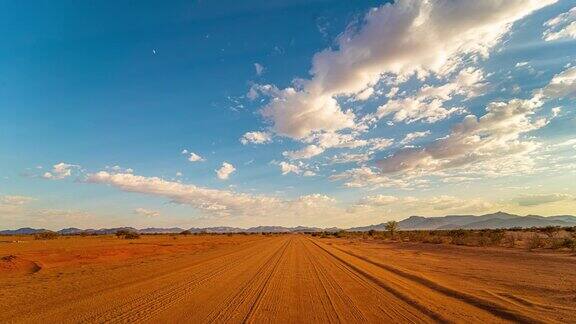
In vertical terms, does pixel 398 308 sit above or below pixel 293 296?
below

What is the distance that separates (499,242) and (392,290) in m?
28.2

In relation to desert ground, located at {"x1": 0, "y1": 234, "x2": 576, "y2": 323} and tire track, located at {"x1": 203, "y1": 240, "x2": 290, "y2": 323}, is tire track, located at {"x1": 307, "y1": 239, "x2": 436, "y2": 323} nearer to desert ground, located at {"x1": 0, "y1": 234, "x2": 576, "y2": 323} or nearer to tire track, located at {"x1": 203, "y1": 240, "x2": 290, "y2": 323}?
desert ground, located at {"x1": 0, "y1": 234, "x2": 576, "y2": 323}

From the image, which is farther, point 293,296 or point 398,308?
point 293,296

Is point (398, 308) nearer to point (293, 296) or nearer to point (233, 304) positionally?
point (293, 296)

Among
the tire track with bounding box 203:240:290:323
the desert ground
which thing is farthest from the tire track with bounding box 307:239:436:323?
the tire track with bounding box 203:240:290:323

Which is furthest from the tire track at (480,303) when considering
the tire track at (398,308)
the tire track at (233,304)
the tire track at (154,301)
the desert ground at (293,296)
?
the tire track at (154,301)

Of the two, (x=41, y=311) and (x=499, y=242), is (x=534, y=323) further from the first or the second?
(x=499, y=242)

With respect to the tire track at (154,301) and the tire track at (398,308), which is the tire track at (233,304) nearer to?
the tire track at (154,301)

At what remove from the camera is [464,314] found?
329 inches

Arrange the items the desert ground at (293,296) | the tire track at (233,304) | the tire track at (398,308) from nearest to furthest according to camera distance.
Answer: the tire track at (233,304)
the tire track at (398,308)
the desert ground at (293,296)

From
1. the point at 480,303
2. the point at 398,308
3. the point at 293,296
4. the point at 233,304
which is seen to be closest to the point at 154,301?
the point at 233,304

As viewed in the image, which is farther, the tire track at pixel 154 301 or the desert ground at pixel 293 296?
the desert ground at pixel 293 296

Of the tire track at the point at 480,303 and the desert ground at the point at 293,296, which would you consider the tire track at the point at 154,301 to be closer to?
the desert ground at the point at 293,296

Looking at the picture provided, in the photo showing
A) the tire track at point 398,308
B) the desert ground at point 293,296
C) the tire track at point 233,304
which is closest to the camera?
the tire track at point 233,304
